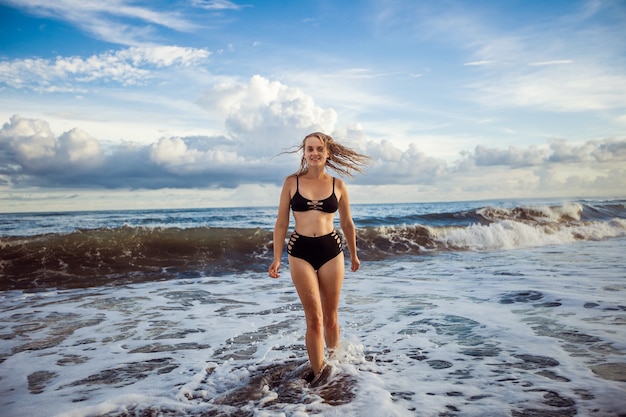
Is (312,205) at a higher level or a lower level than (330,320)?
Answer: higher

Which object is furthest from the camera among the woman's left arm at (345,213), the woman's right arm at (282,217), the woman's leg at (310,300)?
the woman's left arm at (345,213)

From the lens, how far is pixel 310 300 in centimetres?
447

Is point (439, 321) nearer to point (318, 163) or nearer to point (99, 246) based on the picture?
point (318, 163)

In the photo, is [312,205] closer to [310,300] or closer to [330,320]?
[310,300]

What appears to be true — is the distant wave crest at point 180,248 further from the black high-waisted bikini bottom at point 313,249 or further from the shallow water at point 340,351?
the black high-waisted bikini bottom at point 313,249

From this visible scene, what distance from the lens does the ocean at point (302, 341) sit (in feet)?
13.8

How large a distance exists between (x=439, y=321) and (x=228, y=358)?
11.3 ft

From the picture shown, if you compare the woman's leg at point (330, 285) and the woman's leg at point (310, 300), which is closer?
the woman's leg at point (310, 300)

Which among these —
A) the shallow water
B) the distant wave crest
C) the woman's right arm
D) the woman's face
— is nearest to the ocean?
the shallow water

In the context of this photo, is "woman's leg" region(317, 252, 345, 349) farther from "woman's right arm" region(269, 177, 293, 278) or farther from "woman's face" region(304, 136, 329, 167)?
"woman's face" region(304, 136, 329, 167)

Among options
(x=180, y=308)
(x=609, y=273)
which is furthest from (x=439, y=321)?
(x=609, y=273)

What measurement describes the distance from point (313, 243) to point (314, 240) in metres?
0.03

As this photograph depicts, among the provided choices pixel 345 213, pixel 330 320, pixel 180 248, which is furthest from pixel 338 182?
pixel 180 248

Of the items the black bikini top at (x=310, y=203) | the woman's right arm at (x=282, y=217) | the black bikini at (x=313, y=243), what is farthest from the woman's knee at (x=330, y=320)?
the black bikini top at (x=310, y=203)
